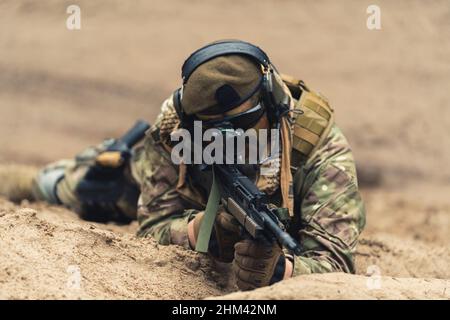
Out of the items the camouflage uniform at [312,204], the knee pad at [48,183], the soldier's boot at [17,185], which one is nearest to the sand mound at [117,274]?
the camouflage uniform at [312,204]

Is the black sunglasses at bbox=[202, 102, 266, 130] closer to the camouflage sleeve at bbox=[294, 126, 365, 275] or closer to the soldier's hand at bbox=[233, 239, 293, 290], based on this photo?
the camouflage sleeve at bbox=[294, 126, 365, 275]

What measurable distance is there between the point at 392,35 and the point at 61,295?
279 inches

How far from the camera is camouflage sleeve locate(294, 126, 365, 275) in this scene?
3.96 meters

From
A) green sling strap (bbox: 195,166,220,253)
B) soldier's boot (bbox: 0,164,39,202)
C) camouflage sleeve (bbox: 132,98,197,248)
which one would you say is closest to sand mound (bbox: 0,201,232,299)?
green sling strap (bbox: 195,166,220,253)

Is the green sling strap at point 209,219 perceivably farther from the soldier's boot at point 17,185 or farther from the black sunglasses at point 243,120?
the soldier's boot at point 17,185

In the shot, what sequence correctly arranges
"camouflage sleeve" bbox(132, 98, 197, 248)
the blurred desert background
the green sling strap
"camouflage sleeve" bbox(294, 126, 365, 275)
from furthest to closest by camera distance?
the blurred desert background → "camouflage sleeve" bbox(132, 98, 197, 248) → "camouflage sleeve" bbox(294, 126, 365, 275) → the green sling strap

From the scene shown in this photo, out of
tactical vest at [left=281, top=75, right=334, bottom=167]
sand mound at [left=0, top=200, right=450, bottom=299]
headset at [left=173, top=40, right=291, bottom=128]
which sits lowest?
sand mound at [left=0, top=200, right=450, bottom=299]

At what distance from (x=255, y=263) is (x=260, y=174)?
0.55 m

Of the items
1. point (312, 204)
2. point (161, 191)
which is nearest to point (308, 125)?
point (312, 204)

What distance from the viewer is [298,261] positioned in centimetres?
369

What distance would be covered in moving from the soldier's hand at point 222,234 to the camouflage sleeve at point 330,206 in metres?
0.36

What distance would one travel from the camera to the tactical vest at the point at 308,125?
4.07 m
